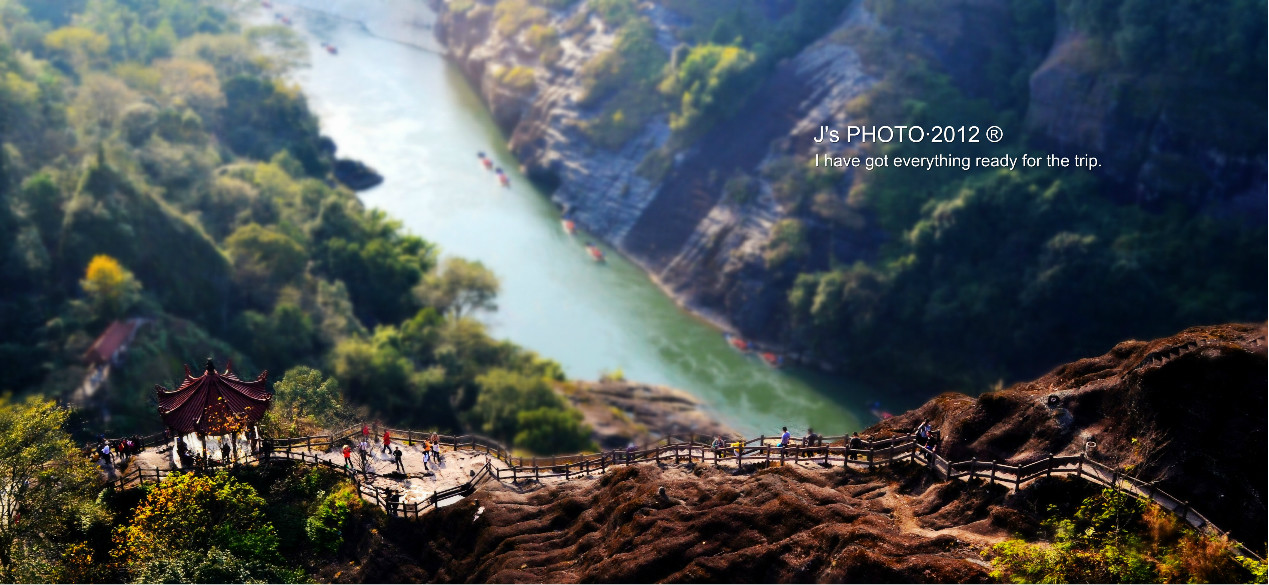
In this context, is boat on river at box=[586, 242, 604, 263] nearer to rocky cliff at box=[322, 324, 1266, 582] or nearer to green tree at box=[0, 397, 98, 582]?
rocky cliff at box=[322, 324, 1266, 582]

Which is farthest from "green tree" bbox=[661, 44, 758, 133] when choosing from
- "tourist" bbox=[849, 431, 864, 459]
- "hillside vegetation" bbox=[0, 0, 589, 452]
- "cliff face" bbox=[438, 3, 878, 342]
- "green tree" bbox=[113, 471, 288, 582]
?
"green tree" bbox=[113, 471, 288, 582]

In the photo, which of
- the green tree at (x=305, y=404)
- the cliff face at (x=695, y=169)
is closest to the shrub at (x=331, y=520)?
the green tree at (x=305, y=404)

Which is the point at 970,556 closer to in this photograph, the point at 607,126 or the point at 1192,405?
the point at 1192,405

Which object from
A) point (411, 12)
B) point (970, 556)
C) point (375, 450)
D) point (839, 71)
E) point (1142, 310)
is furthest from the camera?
point (411, 12)

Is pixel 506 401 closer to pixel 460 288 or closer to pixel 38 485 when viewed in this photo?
pixel 460 288

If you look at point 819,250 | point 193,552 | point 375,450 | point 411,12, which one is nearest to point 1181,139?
point 819,250

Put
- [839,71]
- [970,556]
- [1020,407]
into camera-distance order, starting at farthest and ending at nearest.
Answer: [839,71]
[1020,407]
[970,556]

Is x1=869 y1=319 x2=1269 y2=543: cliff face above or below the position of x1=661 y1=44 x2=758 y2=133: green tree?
below
